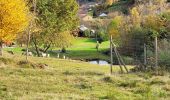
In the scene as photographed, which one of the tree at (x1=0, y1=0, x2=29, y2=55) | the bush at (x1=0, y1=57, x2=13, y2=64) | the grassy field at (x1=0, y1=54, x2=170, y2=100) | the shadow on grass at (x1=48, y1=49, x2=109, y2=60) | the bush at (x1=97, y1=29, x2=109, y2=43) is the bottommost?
the shadow on grass at (x1=48, y1=49, x2=109, y2=60)

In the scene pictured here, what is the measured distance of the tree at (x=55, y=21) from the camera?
6562 cm

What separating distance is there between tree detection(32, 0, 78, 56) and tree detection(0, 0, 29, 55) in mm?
21052

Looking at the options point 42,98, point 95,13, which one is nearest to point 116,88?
point 42,98

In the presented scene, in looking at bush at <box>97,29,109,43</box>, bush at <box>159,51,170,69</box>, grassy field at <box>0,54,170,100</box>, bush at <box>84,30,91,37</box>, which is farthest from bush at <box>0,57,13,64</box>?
bush at <box>84,30,91,37</box>

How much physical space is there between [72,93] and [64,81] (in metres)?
Answer: 3.48

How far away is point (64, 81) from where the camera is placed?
891 inches

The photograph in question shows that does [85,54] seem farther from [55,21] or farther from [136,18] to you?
[55,21]

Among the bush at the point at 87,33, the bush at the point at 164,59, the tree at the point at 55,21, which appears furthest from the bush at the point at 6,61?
the bush at the point at 87,33

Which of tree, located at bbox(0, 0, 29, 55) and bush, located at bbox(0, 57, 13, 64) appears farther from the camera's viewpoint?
tree, located at bbox(0, 0, 29, 55)

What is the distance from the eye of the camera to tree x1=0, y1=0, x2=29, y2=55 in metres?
41.4

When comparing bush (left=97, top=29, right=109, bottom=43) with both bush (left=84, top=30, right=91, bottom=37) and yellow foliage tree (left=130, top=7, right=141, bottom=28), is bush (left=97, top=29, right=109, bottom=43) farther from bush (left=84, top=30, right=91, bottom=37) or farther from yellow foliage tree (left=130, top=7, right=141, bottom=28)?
yellow foliage tree (left=130, top=7, right=141, bottom=28)

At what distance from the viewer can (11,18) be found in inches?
1652

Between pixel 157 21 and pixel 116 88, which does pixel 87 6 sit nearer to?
pixel 157 21

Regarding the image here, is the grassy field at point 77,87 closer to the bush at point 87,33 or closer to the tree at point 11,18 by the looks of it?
the tree at point 11,18
